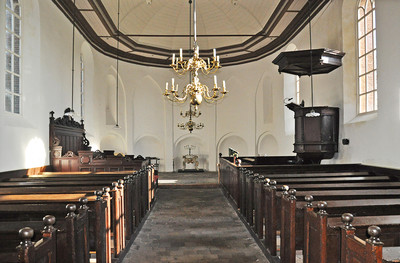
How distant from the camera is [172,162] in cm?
1686

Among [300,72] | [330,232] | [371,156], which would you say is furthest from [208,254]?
[300,72]

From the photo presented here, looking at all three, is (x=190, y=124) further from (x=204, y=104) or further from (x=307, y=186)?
(x=307, y=186)

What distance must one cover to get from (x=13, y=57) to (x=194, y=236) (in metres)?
6.34

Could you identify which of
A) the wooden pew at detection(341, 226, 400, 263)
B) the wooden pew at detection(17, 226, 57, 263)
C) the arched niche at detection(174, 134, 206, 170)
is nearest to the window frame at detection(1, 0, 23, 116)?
the wooden pew at detection(17, 226, 57, 263)

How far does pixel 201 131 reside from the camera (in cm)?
1711

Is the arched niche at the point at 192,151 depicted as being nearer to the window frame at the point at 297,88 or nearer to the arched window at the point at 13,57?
the window frame at the point at 297,88

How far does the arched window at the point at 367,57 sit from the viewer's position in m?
7.64

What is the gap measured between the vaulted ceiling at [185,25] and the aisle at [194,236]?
6129 millimetres

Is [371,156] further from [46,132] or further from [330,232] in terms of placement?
[46,132]

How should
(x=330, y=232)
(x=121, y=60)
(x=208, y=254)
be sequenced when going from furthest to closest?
(x=121, y=60) < (x=208, y=254) < (x=330, y=232)

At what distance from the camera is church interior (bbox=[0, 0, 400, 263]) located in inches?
130

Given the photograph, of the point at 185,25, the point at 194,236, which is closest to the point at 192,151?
the point at 185,25

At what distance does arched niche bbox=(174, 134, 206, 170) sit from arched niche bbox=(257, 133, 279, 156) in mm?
3020

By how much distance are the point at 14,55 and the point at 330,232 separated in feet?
26.9
